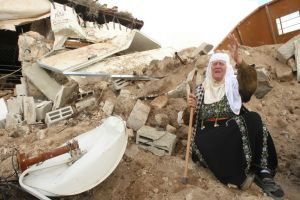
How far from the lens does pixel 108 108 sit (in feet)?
18.7

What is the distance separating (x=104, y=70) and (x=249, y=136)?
3.98 metres

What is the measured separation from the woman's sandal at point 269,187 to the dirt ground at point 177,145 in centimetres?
7

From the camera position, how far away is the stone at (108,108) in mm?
5655

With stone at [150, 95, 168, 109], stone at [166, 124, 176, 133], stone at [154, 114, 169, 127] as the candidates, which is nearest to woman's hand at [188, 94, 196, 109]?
stone at [166, 124, 176, 133]

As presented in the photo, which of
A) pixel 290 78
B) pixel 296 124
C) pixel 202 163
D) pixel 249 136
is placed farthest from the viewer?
pixel 290 78

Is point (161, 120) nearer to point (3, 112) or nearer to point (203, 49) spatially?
point (203, 49)

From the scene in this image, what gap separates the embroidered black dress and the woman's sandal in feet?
→ 0.35

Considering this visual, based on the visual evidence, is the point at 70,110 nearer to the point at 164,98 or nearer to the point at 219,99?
the point at 164,98

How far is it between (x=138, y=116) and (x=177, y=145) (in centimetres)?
66

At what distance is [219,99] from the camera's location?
3.99 meters

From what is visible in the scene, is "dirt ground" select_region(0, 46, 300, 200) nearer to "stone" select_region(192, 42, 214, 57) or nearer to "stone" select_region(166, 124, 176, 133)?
"stone" select_region(166, 124, 176, 133)

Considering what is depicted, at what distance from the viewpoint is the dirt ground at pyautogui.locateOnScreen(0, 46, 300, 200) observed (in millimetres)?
3895

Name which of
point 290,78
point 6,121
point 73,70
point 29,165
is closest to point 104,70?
point 73,70

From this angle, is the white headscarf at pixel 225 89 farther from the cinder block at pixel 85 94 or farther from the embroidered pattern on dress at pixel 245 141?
the cinder block at pixel 85 94
